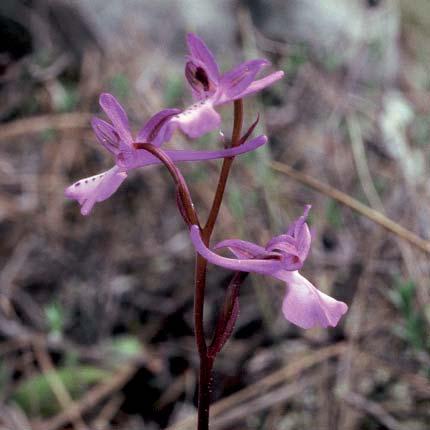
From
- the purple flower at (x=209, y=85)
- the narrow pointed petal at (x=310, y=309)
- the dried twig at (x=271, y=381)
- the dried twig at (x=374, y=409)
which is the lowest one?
the dried twig at (x=271, y=381)

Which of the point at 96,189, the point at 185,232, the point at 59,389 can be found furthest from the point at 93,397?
the point at 96,189

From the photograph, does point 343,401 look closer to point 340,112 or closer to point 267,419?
point 267,419

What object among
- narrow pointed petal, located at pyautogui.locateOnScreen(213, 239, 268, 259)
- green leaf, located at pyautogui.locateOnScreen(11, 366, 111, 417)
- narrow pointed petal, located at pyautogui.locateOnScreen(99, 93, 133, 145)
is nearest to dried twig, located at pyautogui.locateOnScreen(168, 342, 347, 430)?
green leaf, located at pyautogui.locateOnScreen(11, 366, 111, 417)

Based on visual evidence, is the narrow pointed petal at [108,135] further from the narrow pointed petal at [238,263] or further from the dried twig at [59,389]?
the dried twig at [59,389]

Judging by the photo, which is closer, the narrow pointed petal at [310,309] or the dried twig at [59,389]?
the narrow pointed petal at [310,309]

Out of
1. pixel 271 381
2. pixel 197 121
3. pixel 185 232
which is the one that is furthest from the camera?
pixel 185 232

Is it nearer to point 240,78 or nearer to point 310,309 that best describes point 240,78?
point 240,78

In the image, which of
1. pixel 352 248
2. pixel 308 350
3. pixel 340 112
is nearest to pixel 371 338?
pixel 308 350

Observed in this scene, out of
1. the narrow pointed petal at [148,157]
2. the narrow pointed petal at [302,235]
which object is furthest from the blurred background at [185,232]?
the narrow pointed petal at [148,157]
